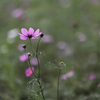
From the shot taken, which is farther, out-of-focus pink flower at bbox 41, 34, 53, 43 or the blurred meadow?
out-of-focus pink flower at bbox 41, 34, 53, 43

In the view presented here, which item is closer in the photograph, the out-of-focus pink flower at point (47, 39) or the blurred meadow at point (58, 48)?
the blurred meadow at point (58, 48)

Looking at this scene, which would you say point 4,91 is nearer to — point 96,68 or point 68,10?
point 96,68

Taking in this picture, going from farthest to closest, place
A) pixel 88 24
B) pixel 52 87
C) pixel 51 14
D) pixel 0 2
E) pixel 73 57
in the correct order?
pixel 0 2, pixel 51 14, pixel 88 24, pixel 73 57, pixel 52 87

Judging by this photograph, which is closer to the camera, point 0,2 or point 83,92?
point 83,92

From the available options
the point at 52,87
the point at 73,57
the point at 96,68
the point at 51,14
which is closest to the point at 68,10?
the point at 51,14

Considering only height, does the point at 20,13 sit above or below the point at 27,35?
below

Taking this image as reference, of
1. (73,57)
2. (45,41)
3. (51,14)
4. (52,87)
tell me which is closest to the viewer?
(52,87)

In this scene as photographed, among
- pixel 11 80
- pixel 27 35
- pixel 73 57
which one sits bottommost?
pixel 73 57

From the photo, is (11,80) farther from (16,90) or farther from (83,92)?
(83,92)
